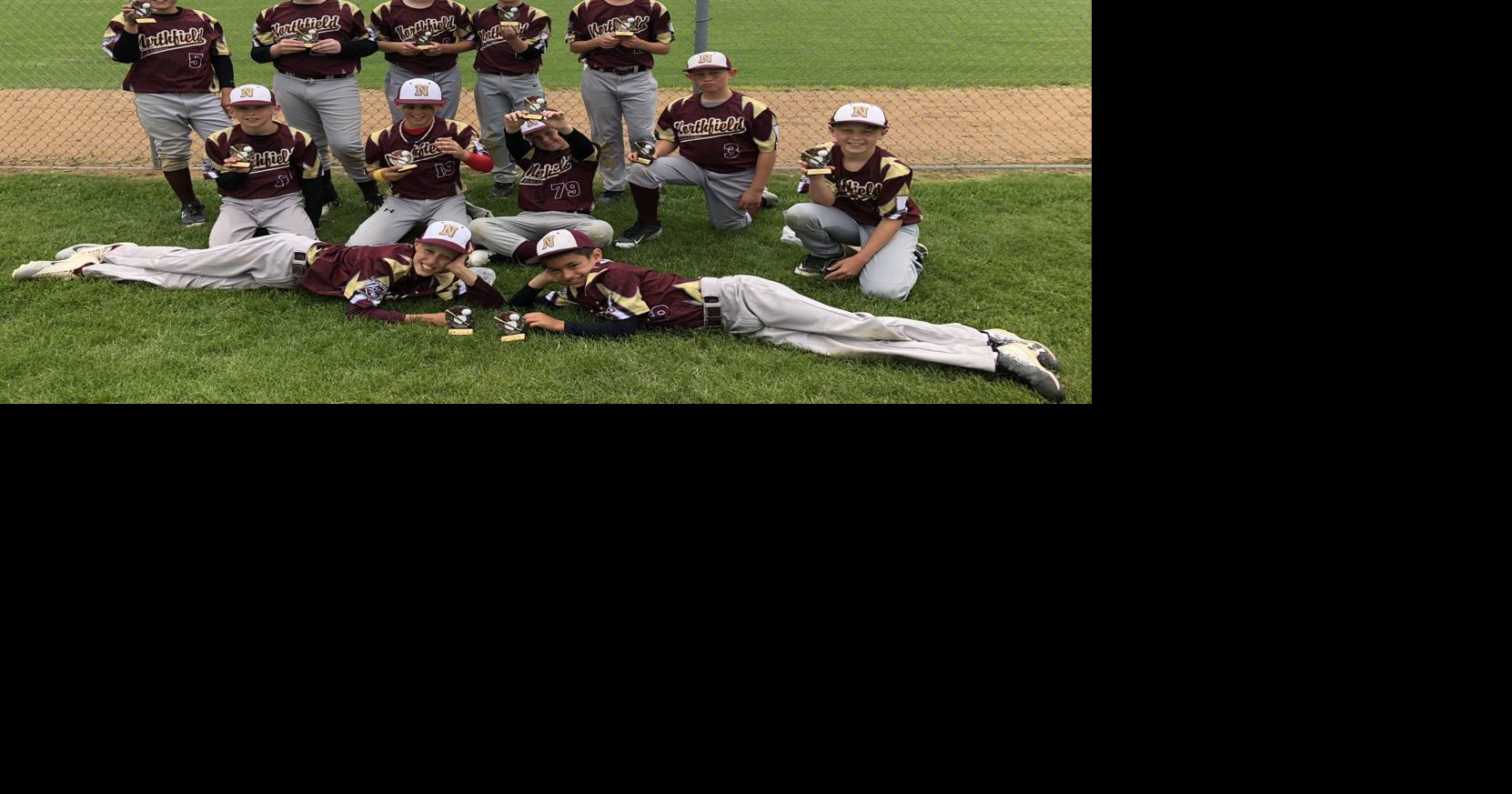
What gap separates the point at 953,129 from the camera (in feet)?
33.8

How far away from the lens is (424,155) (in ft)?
22.0

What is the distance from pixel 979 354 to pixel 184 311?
175 inches

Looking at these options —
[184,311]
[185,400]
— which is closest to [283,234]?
[184,311]

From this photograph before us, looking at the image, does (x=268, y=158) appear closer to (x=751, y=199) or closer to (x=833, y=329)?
(x=751, y=199)

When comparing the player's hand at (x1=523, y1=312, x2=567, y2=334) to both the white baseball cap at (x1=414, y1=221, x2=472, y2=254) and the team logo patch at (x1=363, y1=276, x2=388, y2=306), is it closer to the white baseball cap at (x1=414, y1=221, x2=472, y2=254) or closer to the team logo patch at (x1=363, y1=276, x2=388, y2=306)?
the white baseball cap at (x1=414, y1=221, x2=472, y2=254)

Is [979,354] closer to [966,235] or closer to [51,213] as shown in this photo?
[966,235]

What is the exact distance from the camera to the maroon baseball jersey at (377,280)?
573 centimetres

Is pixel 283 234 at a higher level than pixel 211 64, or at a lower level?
lower

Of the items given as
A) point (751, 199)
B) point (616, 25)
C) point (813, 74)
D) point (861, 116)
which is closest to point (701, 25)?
point (616, 25)

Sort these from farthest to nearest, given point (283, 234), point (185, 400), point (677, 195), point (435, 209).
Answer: point (677, 195) < point (435, 209) < point (283, 234) < point (185, 400)

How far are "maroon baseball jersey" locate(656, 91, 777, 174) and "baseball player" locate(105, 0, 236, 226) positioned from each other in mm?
3221

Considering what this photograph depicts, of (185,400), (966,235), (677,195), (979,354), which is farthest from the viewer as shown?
(677,195)

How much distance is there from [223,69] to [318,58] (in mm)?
762

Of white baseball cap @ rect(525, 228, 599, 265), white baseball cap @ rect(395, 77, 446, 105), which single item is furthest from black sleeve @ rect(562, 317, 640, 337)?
white baseball cap @ rect(395, 77, 446, 105)
